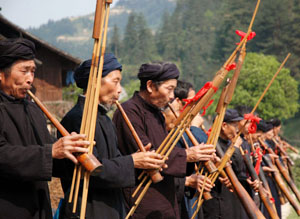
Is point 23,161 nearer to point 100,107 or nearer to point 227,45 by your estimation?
point 100,107

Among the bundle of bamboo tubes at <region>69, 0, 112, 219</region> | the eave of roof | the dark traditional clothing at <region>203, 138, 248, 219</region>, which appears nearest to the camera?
the bundle of bamboo tubes at <region>69, 0, 112, 219</region>

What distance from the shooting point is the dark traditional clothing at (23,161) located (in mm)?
2693

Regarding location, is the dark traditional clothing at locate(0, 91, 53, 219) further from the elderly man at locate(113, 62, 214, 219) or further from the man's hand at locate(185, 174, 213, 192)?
the man's hand at locate(185, 174, 213, 192)

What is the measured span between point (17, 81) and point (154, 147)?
1.47 meters

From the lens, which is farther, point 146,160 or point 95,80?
point 146,160

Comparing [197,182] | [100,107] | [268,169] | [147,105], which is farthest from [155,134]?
[268,169]

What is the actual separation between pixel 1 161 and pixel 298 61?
61416 mm

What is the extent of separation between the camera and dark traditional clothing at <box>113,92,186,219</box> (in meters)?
3.94

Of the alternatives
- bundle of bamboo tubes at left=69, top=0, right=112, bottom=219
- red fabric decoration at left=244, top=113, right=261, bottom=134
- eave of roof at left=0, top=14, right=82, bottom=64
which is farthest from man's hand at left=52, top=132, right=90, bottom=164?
eave of roof at left=0, top=14, right=82, bottom=64

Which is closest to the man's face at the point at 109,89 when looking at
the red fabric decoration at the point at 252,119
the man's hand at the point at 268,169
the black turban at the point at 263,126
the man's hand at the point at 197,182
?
the man's hand at the point at 197,182

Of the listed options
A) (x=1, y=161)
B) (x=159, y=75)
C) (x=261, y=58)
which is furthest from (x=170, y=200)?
(x=261, y=58)

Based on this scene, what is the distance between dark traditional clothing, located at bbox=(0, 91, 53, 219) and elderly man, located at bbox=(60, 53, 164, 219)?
225mm

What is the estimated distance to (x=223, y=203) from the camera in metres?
5.57

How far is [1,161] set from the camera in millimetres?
2662
